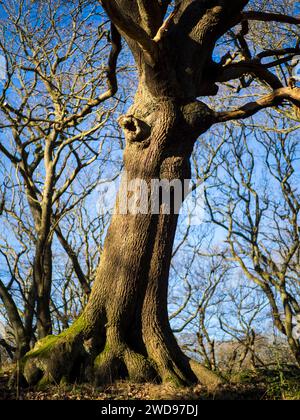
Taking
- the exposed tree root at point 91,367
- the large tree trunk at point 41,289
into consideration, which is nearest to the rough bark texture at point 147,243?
the exposed tree root at point 91,367

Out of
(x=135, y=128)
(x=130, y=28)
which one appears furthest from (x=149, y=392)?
(x=130, y=28)

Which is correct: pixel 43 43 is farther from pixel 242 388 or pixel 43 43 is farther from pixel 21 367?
pixel 242 388

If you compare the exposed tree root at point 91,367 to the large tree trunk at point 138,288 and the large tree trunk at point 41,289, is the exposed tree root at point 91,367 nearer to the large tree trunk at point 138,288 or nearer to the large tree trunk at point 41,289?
the large tree trunk at point 138,288

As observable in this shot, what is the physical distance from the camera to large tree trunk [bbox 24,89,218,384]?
12.7 feet

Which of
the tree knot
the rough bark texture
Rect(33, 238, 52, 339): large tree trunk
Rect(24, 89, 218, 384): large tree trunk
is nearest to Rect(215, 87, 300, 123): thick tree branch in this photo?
the rough bark texture

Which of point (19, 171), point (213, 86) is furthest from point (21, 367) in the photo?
point (19, 171)

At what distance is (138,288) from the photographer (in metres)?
4.12

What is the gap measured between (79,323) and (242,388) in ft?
5.68

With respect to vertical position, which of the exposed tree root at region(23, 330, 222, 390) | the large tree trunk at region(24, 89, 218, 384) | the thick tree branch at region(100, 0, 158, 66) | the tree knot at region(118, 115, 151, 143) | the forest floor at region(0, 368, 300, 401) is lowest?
the forest floor at region(0, 368, 300, 401)

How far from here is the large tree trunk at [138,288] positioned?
3881 millimetres

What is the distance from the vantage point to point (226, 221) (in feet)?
40.0

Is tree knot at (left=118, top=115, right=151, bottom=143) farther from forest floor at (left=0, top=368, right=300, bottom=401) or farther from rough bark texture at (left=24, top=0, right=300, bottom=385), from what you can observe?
forest floor at (left=0, top=368, right=300, bottom=401)

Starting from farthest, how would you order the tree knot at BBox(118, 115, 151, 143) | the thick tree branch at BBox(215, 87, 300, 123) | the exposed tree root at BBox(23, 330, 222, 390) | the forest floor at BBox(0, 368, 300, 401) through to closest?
the thick tree branch at BBox(215, 87, 300, 123)
the tree knot at BBox(118, 115, 151, 143)
the exposed tree root at BBox(23, 330, 222, 390)
the forest floor at BBox(0, 368, 300, 401)

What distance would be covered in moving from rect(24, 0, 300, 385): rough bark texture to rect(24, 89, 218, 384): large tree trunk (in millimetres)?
10
